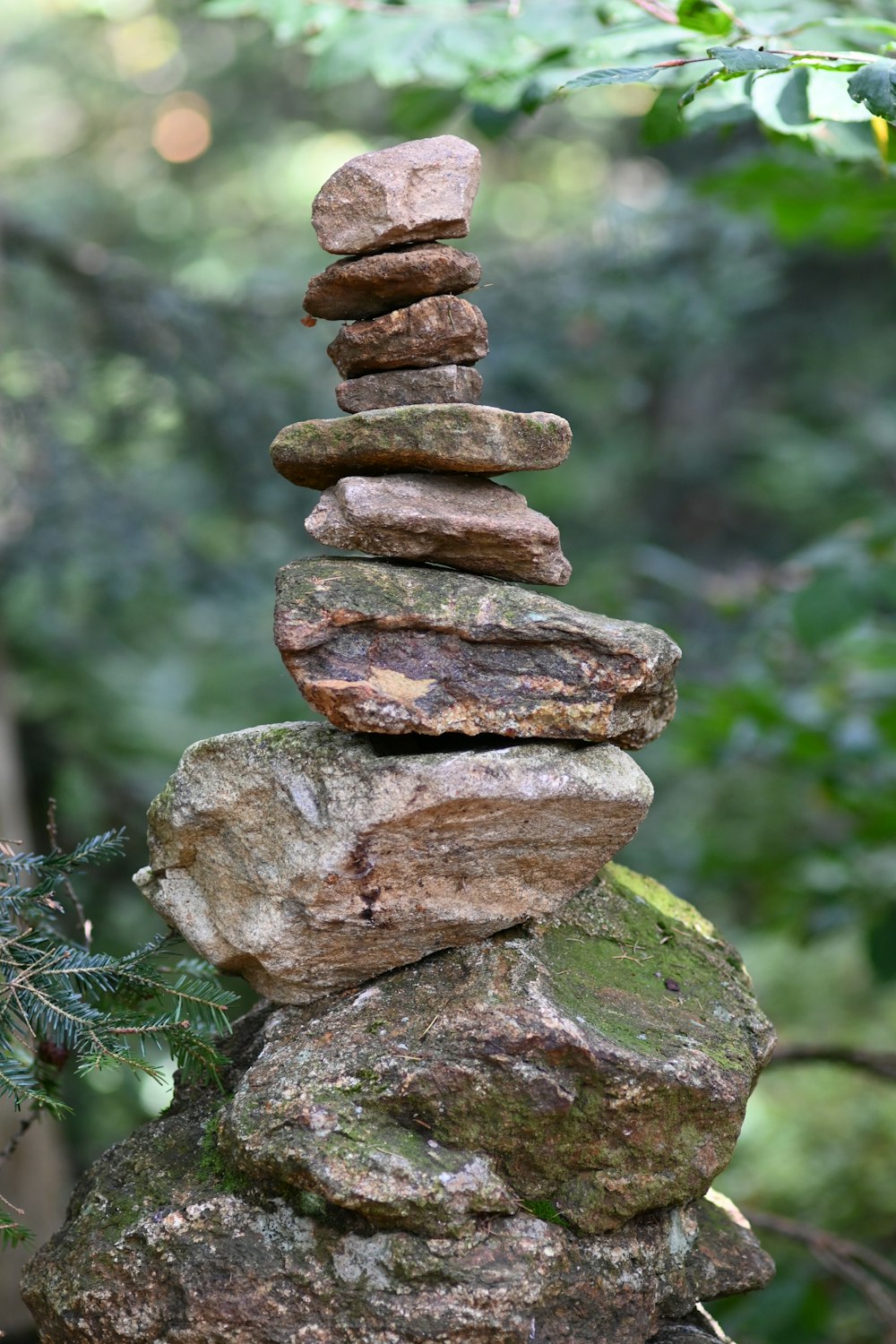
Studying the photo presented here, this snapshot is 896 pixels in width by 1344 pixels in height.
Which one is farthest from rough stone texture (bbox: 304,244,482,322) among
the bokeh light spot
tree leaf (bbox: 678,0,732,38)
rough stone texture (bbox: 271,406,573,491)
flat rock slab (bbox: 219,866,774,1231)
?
the bokeh light spot

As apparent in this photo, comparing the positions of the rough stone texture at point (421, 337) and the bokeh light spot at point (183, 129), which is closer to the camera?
the rough stone texture at point (421, 337)

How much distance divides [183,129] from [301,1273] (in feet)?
59.2

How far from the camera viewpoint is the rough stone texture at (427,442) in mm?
3180

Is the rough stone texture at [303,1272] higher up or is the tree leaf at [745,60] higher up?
the tree leaf at [745,60]

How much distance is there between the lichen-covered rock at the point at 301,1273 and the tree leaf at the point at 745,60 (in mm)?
2700

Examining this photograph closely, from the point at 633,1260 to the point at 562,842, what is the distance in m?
1.04

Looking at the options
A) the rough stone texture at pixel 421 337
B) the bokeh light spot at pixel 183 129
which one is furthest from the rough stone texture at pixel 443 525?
the bokeh light spot at pixel 183 129

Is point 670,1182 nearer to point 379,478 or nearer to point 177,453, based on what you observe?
point 379,478

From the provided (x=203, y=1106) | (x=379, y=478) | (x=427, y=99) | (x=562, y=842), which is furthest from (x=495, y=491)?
(x=427, y=99)

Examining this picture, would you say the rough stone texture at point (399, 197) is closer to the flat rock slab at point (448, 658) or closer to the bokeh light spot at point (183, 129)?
the flat rock slab at point (448, 658)

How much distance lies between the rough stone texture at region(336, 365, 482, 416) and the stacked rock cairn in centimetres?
1

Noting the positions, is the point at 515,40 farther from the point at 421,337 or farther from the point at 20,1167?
the point at 20,1167

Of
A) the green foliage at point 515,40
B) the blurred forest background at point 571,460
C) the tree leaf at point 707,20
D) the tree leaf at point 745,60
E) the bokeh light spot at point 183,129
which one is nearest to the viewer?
the tree leaf at point 745,60

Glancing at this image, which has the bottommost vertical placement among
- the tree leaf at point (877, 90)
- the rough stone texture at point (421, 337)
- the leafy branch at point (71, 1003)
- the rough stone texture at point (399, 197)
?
the leafy branch at point (71, 1003)
